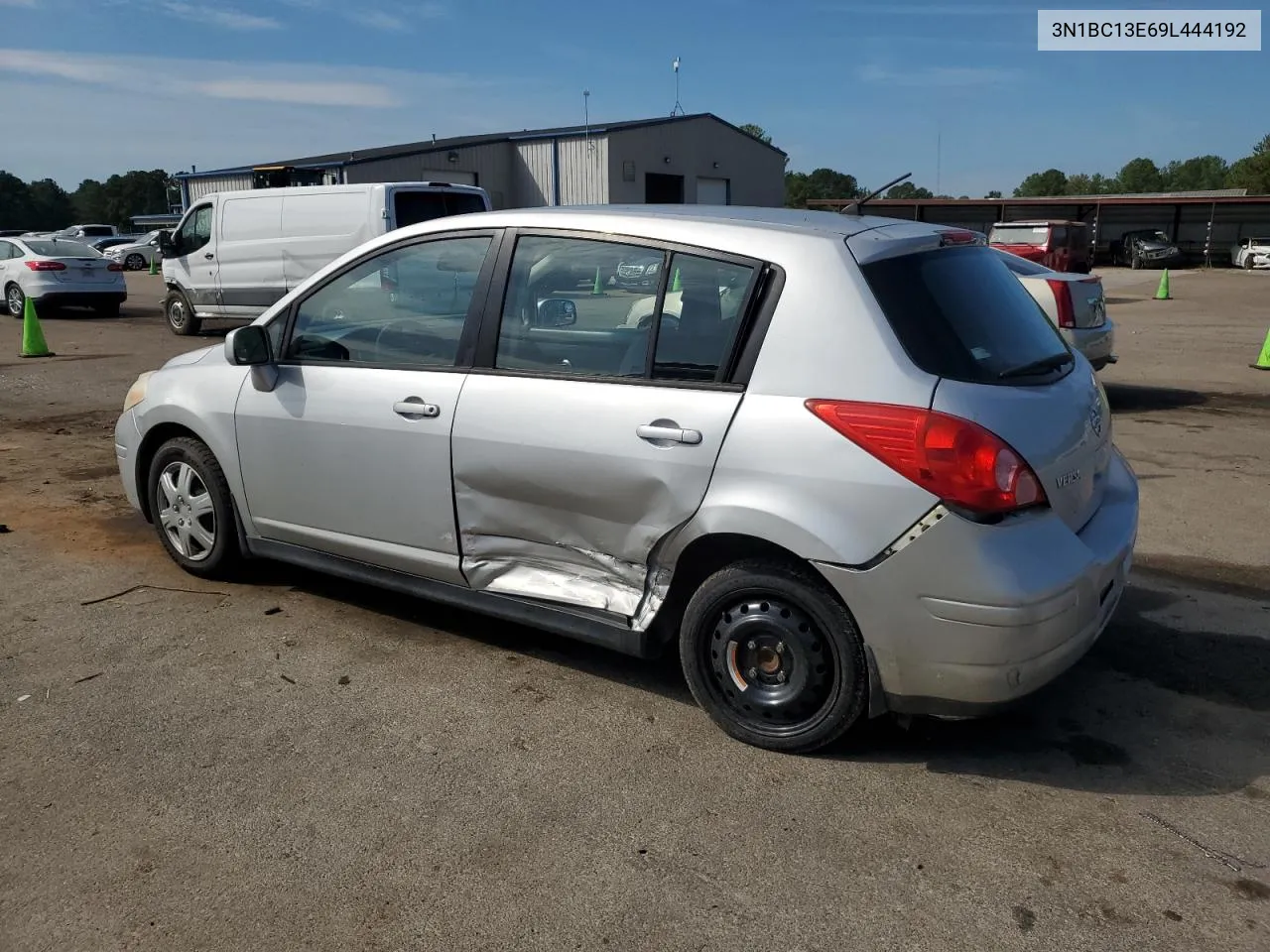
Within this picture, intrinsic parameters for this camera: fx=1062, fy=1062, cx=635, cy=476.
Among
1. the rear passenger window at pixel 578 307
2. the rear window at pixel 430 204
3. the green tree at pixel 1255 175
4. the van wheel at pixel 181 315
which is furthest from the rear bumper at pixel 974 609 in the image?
the green tree at pixel 1255 175

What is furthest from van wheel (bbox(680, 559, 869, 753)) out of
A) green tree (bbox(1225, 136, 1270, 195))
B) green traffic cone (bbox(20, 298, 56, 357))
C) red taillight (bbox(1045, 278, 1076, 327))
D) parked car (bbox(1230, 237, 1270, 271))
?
green tree (bbox(1225, 136, 1270, 195))

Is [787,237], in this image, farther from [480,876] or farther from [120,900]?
[120,900]

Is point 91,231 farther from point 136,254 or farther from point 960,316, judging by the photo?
point 960,316

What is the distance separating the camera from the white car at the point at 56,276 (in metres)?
19.5

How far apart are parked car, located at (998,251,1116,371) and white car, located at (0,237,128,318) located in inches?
667

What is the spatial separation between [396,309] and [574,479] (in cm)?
128

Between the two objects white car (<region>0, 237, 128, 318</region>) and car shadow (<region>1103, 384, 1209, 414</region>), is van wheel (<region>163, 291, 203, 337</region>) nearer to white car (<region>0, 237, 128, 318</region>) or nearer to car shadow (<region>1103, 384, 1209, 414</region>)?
white car (<region>0, 237, 128, 318</region>)

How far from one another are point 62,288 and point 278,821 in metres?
19.4

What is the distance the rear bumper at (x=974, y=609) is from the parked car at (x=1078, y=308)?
707cm

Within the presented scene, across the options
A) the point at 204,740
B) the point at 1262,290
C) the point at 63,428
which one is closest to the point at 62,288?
the point at 63,428

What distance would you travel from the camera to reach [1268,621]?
15.4 feet

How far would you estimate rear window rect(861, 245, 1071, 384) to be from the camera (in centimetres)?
330

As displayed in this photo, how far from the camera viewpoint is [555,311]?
3988mm

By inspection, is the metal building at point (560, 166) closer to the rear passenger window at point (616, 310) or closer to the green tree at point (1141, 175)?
the rear passenger window at point (616, 310)
